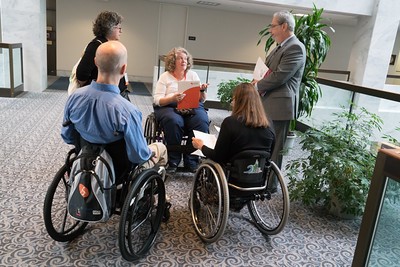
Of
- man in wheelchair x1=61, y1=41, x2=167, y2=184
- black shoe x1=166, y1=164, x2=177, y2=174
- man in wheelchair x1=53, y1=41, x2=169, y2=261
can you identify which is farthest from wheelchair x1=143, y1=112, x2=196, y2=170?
man in wheelchair x1=61, y1=41, x2=167, y2=184

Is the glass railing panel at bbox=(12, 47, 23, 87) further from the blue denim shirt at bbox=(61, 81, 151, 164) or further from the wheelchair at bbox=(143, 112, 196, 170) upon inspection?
the blue denim shirt at bbox=(61, 81, 151, 164)

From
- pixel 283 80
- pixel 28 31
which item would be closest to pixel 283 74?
pixel 283 80

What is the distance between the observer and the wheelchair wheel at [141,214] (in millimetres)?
1799

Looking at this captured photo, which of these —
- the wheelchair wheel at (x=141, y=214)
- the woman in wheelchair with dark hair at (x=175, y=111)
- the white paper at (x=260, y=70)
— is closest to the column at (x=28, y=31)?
the woman in wheelchair with dark hair at (x=175, y=111)

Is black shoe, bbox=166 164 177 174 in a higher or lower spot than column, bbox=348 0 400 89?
lower

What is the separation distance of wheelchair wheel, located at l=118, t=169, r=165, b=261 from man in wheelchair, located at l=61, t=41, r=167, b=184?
146 millimetres

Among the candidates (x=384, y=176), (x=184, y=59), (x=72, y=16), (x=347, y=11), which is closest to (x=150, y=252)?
(x=384, y=176)

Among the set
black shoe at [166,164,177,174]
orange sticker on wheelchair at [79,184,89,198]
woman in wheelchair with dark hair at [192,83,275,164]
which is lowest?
black shoe at [166,164,177,174]

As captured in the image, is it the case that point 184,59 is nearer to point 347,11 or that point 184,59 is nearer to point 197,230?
point 197,230

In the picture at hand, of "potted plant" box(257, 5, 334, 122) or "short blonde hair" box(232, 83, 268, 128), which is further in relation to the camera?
"potted plant" box(257, 5, 334, 122)

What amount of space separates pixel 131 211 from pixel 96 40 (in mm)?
1406

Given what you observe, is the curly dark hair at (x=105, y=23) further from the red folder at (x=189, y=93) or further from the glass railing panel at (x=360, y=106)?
the glass railing panel at (x=360, y=106)

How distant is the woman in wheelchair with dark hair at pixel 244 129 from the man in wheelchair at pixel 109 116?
0.53m

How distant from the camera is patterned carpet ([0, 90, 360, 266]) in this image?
2035 millimetres
